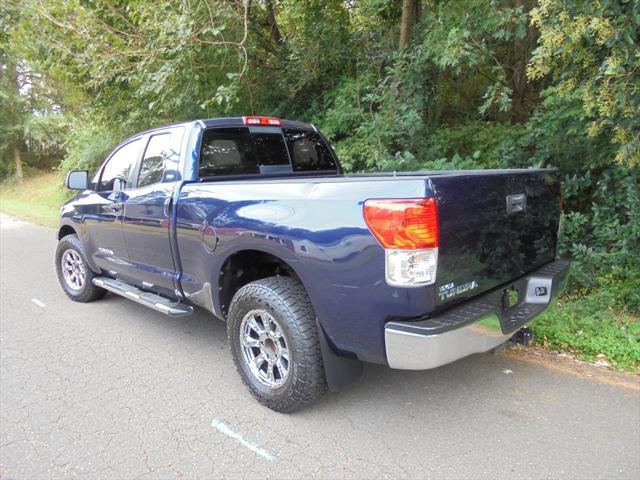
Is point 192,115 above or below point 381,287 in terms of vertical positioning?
above

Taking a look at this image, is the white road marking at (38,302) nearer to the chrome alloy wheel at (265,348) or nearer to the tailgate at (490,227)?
the chrome alloy wheel at (265,348)

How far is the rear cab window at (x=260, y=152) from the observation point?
374 centimetres

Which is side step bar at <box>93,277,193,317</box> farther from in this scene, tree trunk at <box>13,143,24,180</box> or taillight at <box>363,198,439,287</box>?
tree trunk at <box>13,143,24,180</box>

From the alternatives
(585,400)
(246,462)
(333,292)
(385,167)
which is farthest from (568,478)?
(385,167)

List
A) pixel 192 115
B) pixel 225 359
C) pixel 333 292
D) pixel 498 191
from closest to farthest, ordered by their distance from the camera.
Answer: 1. pixel 333 292
2. pixel 498 191
3. pixel 225 359
4. pixel 192 115

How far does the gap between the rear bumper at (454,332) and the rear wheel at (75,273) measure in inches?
159

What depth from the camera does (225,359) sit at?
378cm

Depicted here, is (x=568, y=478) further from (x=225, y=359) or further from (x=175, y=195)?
(x=175, y=195)

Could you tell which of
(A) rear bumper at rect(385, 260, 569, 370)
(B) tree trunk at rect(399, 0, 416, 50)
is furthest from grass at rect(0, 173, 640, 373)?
(B) tree trunk at rect(399, 0, 416, 50)

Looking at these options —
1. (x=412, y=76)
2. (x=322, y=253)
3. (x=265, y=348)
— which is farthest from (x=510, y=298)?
(x=412, y=76)

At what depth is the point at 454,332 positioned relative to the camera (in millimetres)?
2305

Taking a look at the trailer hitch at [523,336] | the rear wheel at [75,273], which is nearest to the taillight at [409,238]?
the trailer hitch at [523,336]

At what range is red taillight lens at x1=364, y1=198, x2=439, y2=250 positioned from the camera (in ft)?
7.36

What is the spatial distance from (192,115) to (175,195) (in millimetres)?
5206
